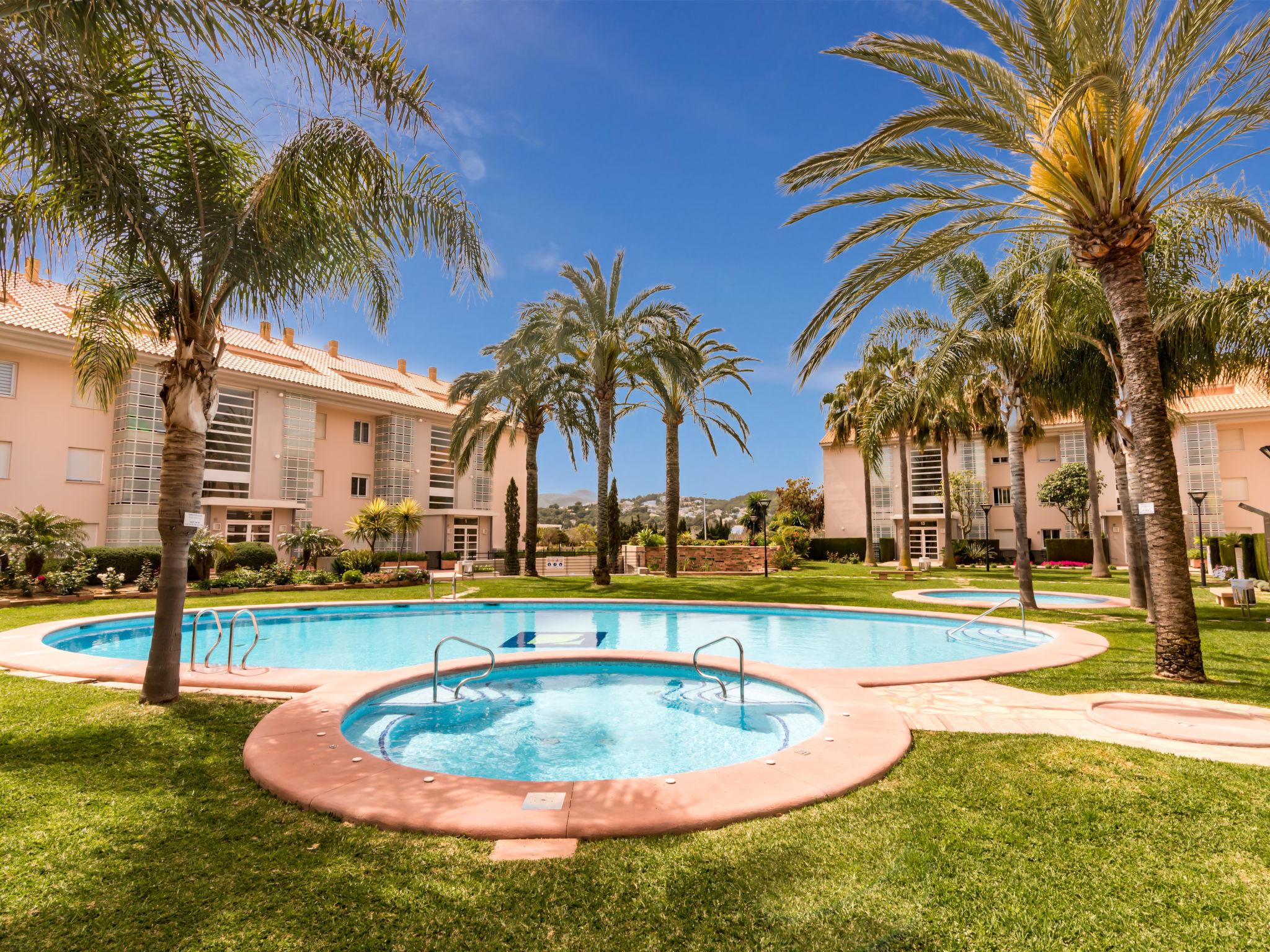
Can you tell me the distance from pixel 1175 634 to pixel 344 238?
1018 cm

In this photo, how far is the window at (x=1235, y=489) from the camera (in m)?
31.1

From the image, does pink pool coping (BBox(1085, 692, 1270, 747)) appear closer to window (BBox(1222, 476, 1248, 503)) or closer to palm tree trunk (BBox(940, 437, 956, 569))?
palm tree trunk (BBox(940, 437, 956, 569))

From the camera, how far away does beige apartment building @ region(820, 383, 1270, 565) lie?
30766mm

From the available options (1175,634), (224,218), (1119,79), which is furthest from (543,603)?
(1119,79)

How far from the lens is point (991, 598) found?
1728 cm

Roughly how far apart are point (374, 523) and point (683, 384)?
593 inches

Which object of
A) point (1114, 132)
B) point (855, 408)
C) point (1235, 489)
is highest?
point (855, 408)

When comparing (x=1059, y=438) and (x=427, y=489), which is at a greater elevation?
(x=1059, y=438)

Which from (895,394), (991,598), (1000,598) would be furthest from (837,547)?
(1000,598)

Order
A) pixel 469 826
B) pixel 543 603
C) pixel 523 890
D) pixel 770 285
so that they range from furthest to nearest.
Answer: pixel 770 285, pixel 543 603, pixel 469 826, pixel 523 890

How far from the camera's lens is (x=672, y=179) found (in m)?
19.8

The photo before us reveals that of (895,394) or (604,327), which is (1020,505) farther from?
(604,327)

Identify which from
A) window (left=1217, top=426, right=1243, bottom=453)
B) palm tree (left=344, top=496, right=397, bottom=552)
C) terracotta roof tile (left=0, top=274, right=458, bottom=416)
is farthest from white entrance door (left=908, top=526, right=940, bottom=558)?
palm tree (left=344, top=496, right=397, bottom=552)

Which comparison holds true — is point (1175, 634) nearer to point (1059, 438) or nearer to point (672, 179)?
point (672, 179)
